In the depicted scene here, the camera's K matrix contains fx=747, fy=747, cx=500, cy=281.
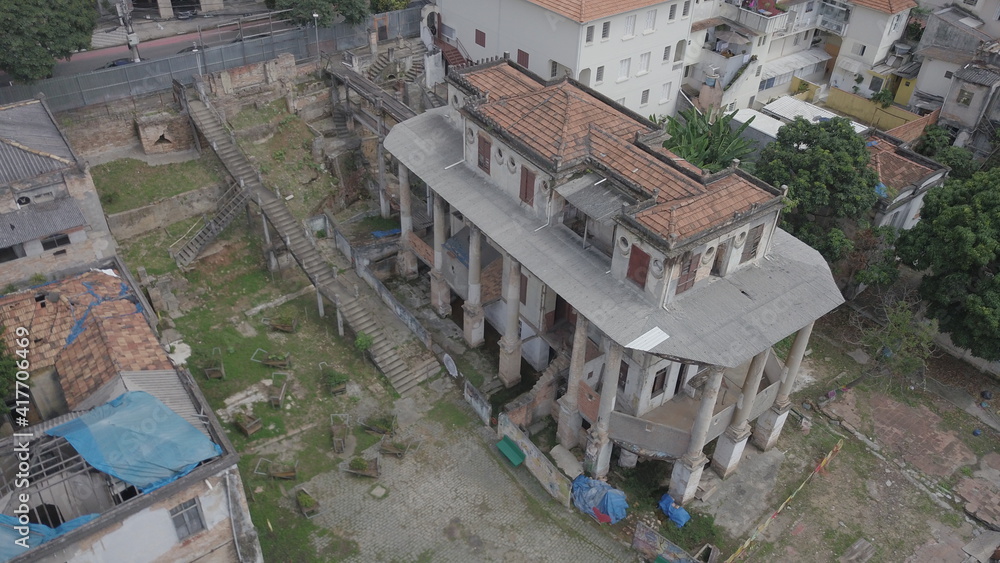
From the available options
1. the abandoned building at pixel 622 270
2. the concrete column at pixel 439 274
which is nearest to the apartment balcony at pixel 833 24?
the abandoned building at pixel 622 270

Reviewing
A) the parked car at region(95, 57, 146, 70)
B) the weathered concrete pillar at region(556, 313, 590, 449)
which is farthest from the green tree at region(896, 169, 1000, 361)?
the parked car at region(95, 57, 146, 70)

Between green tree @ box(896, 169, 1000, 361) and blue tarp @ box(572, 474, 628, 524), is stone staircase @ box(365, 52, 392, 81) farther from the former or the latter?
green tree @ box(896, 169, 1000, 361)

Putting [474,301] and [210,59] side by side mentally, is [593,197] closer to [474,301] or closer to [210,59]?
[474,301]

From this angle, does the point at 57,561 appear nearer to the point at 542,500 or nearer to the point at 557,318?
the point at 542,500

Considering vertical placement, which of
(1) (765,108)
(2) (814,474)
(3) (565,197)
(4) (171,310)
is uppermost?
(3) (565,197)

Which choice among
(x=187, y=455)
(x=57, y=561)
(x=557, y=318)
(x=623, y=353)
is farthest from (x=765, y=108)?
(x=57, y=561)
